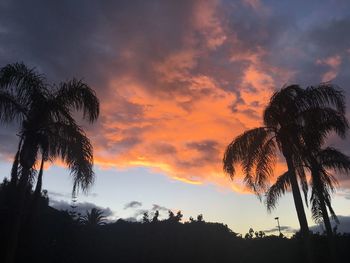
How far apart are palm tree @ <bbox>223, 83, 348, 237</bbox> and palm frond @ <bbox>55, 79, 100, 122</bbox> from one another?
672cm

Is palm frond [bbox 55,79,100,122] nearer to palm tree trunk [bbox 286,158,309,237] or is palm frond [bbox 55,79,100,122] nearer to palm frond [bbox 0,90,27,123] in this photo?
palm frond [bbox 0,90,27,123]

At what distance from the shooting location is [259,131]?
17.4 meters

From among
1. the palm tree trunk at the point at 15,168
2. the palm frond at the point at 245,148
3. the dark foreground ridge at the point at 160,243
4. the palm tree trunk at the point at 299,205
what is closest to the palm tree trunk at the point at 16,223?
the palm tree trunk at the point at 15,168

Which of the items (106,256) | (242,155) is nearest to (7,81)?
(242,155)

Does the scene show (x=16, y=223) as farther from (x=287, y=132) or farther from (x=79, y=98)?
(x=287, y=132)

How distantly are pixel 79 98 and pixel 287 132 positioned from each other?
8613 mm

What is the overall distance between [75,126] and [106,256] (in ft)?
82.4

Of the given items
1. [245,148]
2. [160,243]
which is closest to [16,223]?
[245,148]

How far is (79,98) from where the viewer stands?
1353cm

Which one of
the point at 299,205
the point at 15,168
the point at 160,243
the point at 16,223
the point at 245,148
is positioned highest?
the point at 245,148

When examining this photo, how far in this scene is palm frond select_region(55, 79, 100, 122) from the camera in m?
13.4

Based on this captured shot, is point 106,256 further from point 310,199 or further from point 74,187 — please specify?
point 74,187

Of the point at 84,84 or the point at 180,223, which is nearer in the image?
the point at 84,84

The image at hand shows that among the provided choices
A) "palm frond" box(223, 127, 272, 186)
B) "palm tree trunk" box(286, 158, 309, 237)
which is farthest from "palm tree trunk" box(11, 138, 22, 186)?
"palm tree trunk" box(286, 158, 309, 237)
